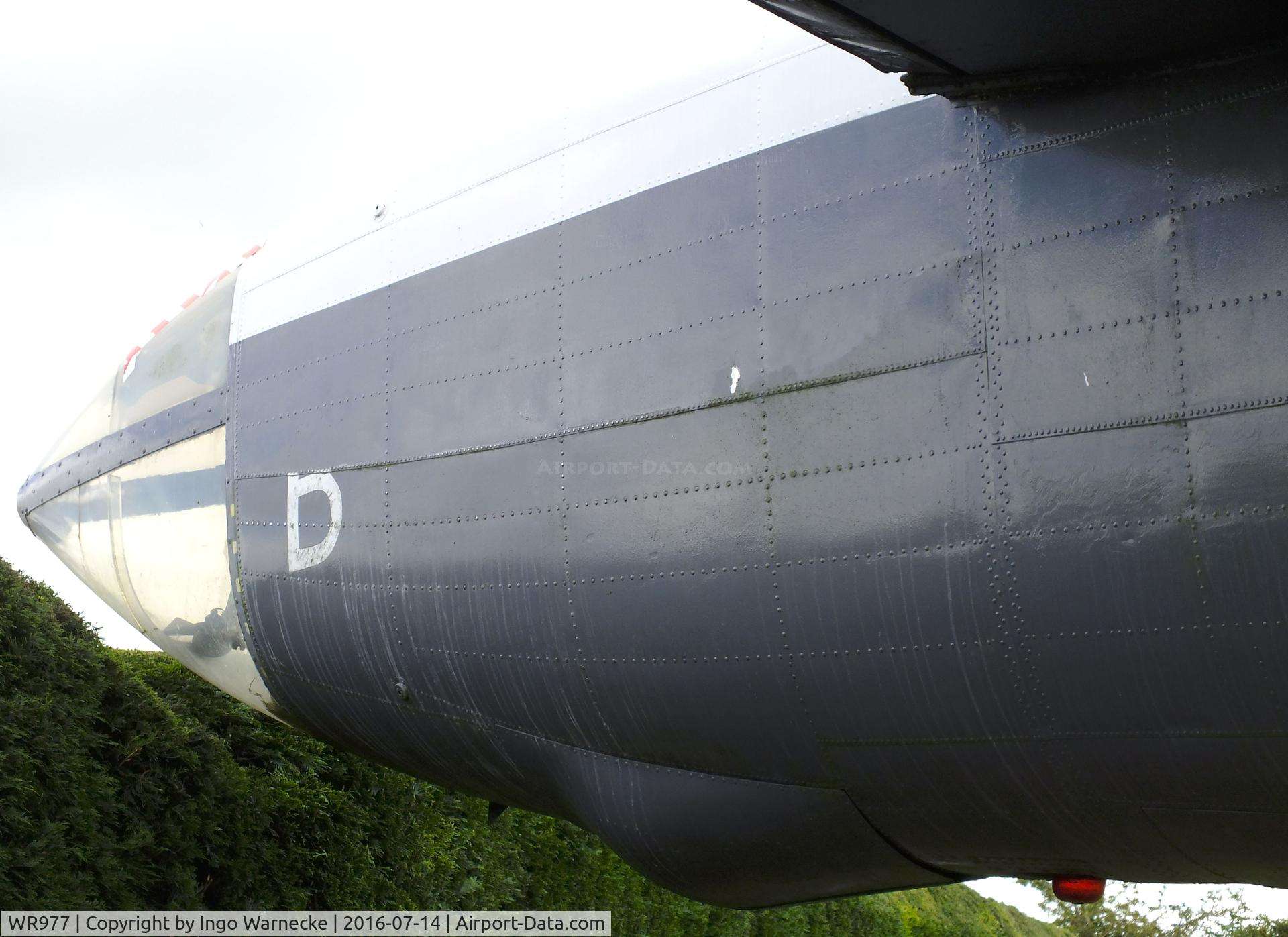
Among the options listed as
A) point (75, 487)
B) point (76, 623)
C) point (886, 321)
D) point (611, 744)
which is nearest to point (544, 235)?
point (886, 321)

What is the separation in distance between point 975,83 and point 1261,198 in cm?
96

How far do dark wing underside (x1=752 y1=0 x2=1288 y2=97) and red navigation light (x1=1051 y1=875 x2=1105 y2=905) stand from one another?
2.90 meters

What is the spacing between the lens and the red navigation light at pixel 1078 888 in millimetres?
4387

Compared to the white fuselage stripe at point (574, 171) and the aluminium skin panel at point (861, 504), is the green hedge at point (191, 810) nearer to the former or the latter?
the aluminium skin panel at point (861, 504)

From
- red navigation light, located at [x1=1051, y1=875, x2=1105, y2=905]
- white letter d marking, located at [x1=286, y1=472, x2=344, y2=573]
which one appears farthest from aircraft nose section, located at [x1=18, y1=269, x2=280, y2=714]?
red navigation light, located at [x1=1051, y1=875, x2=1105, y2=905]

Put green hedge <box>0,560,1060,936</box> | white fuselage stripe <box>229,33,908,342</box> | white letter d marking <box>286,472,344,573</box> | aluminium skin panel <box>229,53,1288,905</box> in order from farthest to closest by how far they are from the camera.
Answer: green hedge <box>0,560,1060,936</box>
white letter d marking <box>286,472,344,573</box>
white fuselage stripe <box>229,33,908,342</box>
aluminium skin panel <box>229,53,1288,905</box>

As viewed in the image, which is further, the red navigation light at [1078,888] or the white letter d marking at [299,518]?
the white letter d marking at [299,518]

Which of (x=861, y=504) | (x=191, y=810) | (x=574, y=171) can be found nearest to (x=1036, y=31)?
(x=861, y=504)

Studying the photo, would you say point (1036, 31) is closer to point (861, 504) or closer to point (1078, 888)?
point (861, 504)

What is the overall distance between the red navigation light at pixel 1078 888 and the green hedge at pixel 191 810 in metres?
4.95

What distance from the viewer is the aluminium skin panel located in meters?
3.38

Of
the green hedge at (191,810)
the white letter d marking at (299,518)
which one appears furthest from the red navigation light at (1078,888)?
the green hedge at (191,810)

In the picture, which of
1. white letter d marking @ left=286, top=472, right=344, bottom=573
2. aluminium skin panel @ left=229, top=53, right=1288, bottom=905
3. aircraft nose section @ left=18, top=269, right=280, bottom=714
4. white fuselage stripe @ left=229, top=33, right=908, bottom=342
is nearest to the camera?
aluminium skin panel @ left=229, top=53, right=1288, bottom=905

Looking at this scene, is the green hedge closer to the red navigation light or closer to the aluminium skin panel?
the aluminium skin panel
